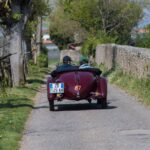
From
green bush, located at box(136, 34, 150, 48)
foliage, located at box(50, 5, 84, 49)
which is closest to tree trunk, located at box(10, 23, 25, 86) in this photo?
green bush, located at box(136, 34, 150, 48)

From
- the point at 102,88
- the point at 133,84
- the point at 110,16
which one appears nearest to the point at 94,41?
the point at 110,16

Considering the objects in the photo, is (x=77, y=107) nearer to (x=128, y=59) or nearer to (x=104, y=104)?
(x=104, y=104)

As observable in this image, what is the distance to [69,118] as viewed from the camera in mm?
15938

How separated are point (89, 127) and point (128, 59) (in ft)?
47.3

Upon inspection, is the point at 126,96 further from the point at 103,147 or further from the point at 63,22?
the point at 63,22

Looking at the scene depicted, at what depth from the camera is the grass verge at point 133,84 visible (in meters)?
20.0

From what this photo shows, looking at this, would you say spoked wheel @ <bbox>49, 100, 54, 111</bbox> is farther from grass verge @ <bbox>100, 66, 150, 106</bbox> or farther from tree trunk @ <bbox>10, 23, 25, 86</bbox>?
tree trunk @ <bbox>10, 23, 25, 86</bbox>

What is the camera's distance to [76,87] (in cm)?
1750

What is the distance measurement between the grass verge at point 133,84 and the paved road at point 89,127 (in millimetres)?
577

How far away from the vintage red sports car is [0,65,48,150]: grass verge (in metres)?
0.92

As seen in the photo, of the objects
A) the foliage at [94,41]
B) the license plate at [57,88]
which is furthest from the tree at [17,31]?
the foliage at [94,41]

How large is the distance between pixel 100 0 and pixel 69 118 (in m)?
33.0

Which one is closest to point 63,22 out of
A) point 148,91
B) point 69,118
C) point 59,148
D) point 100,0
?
point 100,0

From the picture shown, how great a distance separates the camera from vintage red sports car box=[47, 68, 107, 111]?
57.6ft
